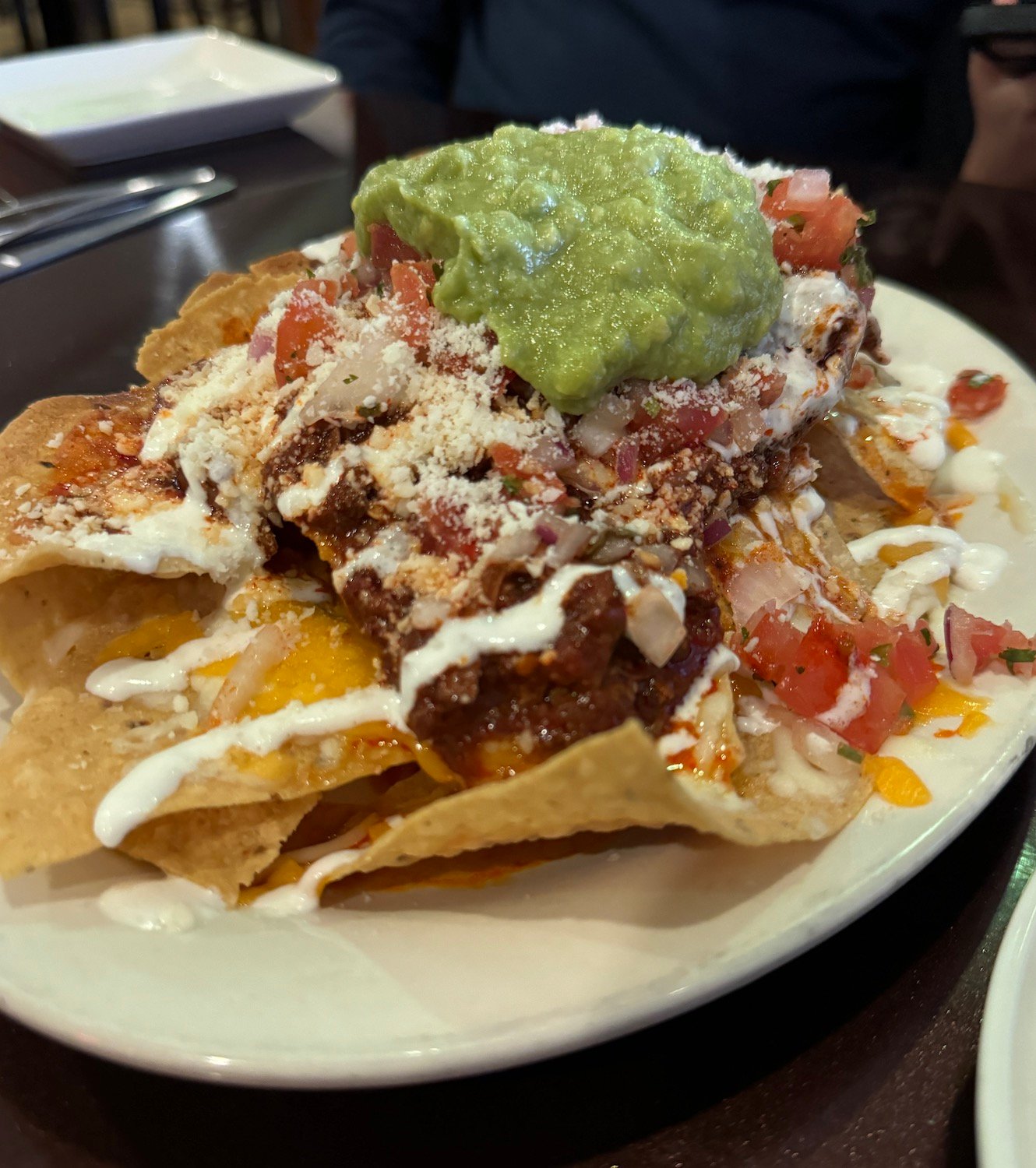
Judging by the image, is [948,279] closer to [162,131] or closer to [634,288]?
[634,288]

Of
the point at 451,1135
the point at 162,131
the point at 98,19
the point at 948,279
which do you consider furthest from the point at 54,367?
the point at 98,19

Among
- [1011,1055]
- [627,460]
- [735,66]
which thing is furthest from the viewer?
[735,66]

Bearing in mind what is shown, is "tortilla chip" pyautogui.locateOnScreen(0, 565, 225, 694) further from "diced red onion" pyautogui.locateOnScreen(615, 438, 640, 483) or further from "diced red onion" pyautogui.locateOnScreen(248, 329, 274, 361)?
"diced red onion" pyautogui.locateOnScreen(615, 438, 640, 483)

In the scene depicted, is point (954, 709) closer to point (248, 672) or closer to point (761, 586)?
point (761, 586)

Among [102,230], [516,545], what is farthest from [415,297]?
[102,230]

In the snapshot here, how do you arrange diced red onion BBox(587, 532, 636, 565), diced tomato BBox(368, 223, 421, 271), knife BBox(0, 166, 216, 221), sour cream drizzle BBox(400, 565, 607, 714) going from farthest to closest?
knife BBox(0, 166, 216, 221), diced tomato BBox(368, 223, 421, 271), diced red onion BBox(587, 532, 636, 565), sour cream drizzle BBox(400, 565, 607, 714)

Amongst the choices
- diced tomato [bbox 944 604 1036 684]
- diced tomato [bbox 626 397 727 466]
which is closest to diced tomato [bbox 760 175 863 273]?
diced tomato [bbox 626 397 727 466]
